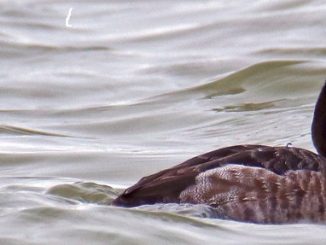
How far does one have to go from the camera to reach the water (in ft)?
26.2

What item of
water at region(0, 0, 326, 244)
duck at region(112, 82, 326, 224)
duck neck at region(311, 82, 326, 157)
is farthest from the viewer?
duck neck at region(311, 82, 326, 157)

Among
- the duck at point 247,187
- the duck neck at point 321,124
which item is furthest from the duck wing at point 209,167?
the duck neck at point 321,124

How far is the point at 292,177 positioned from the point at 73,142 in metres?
3.37

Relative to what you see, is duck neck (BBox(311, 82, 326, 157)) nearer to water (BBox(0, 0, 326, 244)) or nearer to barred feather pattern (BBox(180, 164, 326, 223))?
barred feather pattern (BBox(180, 164, 326, 223))

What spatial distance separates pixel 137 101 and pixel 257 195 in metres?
4.71

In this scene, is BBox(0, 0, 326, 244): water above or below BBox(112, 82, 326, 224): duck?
above

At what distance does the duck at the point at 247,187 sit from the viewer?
809 cm

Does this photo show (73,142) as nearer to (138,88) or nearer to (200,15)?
(138,88)

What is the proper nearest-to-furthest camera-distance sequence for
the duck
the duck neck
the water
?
the water < the duck < the duck neck

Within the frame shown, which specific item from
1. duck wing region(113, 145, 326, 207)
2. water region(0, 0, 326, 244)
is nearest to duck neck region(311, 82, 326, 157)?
duck wing region(113, 145, 326, 207)

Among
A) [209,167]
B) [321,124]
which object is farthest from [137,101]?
[209,167]

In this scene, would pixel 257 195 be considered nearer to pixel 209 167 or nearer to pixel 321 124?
pixel 209 167

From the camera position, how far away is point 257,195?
26.8ft

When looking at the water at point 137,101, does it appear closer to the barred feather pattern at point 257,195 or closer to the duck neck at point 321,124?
the barred feather pattern at point 257,195
